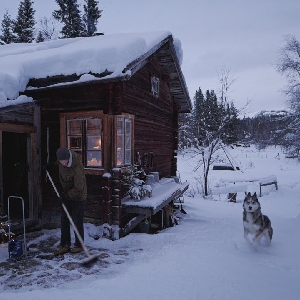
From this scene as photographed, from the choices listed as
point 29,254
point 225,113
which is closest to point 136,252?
point 29,254

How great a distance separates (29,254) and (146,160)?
4.87 meters

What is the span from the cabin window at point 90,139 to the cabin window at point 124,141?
52 centimetres

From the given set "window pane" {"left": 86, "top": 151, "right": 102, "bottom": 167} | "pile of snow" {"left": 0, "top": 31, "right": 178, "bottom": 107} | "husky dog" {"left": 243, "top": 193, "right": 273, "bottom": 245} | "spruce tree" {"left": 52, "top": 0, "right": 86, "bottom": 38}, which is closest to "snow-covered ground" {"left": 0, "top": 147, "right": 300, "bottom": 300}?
"husky dog" {"left": 243, "top": 193, "right": 273, "bottom": 245}

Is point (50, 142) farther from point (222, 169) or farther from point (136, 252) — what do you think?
point (222, 169)

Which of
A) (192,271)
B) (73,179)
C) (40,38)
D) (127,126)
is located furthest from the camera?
(40,38)

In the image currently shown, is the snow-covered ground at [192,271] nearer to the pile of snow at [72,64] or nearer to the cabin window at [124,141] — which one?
the cabin window at [124,141]

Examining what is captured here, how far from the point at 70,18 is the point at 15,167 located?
23604 mm

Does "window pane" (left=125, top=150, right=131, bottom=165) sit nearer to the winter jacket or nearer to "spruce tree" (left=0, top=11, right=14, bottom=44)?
the winter jacket

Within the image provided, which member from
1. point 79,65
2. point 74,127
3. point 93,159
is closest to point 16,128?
point 74,127

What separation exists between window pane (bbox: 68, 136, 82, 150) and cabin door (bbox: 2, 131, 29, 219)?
8.05 feet

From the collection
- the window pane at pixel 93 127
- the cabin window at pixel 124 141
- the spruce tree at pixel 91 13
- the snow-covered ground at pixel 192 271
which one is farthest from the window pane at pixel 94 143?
the spruce tree at pixel 91 13

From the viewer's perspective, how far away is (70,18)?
28.5 meters

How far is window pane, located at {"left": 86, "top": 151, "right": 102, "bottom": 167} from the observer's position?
7691 mm

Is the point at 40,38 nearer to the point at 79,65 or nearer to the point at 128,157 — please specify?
the point at 79,65
